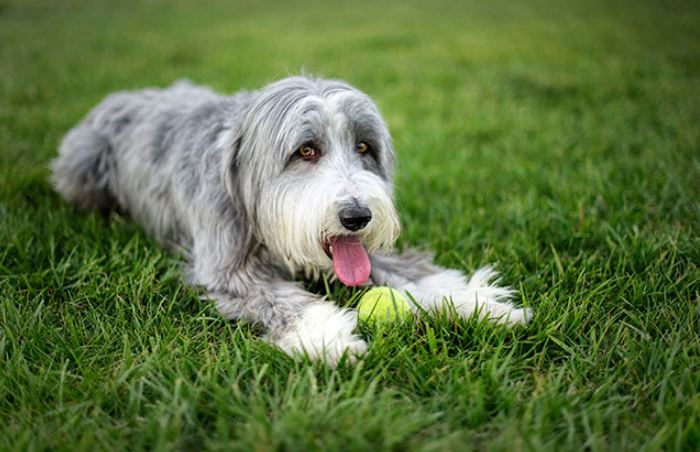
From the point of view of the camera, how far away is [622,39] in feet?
42.0

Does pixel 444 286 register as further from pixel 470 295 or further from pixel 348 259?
pixel 348 259

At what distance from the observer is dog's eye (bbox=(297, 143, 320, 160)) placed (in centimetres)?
338

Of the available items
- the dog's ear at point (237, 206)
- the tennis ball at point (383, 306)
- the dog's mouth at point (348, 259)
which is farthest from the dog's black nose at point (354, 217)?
the dog's ear at point (237, 206)

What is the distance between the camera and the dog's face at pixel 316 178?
3117 millimetres

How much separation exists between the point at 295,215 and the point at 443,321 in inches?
41.1

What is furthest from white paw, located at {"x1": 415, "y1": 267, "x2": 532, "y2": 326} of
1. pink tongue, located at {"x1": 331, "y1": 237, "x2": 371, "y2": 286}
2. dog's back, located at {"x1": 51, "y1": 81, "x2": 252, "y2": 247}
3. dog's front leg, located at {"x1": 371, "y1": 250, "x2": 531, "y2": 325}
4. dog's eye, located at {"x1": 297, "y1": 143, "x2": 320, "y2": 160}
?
dog's back, located at {"x1": 51, "y1": 81, "x2": 252, "y2": 247}

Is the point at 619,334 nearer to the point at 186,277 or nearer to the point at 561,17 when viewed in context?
the point at 186,277

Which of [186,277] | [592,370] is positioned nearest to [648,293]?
[592,370]

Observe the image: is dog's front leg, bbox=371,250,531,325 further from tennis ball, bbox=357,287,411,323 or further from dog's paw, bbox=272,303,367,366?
dog's paw, bbox=272,303,367,366

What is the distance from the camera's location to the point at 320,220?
10.1 ft

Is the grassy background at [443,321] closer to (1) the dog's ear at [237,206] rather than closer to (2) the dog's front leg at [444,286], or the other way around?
(2) the dog's front leg at [444,286]

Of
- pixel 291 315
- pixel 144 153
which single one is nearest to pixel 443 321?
pixel 291 315

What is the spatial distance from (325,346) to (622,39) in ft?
42.6

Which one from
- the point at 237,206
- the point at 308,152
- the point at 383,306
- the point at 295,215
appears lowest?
the point at 383,306
